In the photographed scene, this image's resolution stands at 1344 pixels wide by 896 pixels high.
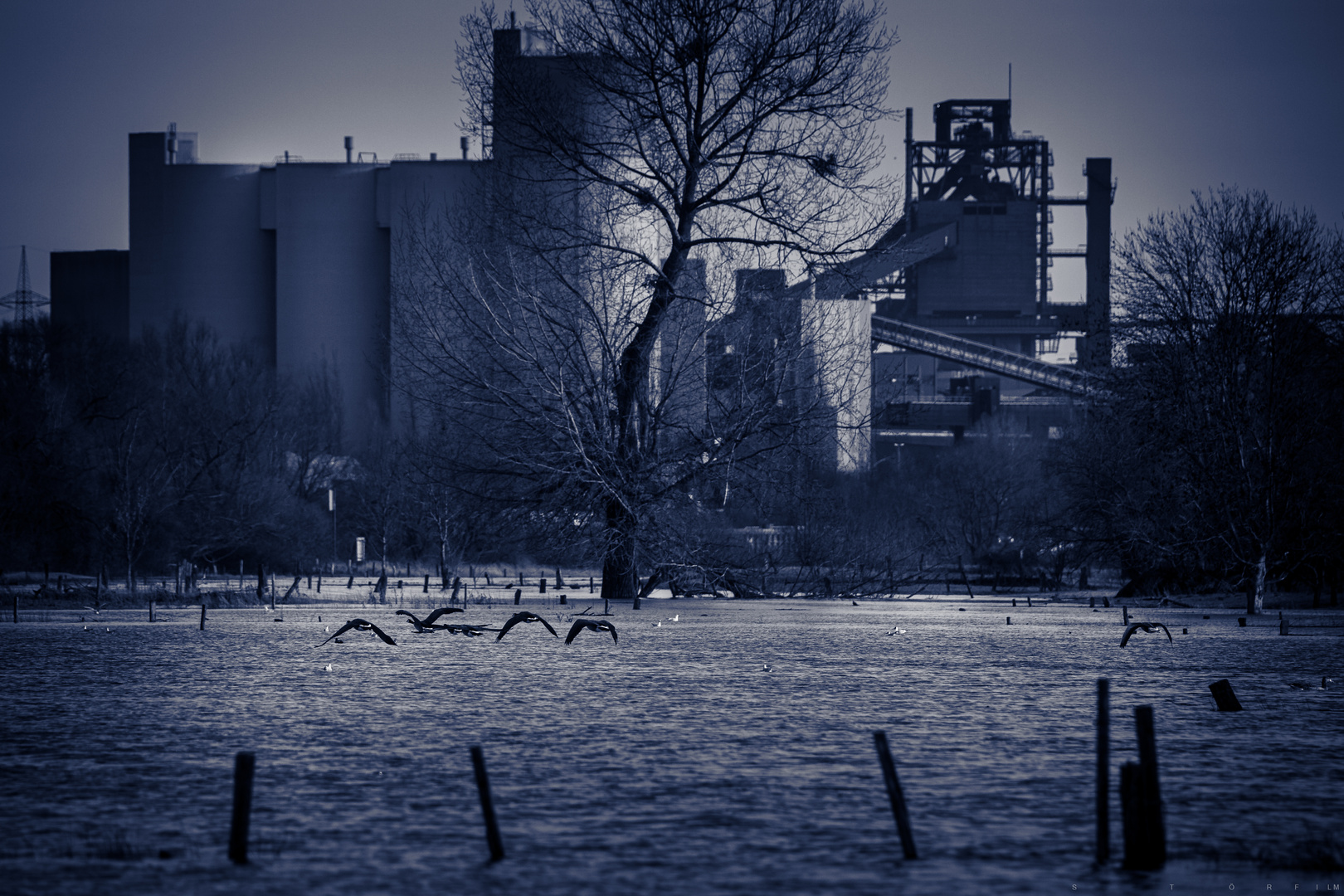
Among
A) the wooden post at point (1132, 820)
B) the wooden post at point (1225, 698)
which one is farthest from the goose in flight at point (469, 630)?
the wooden post at point (1132, 820)

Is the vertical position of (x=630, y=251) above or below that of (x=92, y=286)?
below

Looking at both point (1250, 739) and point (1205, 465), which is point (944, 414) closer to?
point (1205, 465)

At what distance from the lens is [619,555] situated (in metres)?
28.4

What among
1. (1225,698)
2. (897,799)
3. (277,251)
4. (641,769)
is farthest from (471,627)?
(277,251)

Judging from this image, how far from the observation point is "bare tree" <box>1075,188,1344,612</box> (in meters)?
30.9

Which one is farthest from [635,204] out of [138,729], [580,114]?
[138,729]

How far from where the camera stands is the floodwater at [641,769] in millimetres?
6602

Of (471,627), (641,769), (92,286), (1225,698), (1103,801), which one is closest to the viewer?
(1103,801)

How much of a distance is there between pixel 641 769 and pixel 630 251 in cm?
1833

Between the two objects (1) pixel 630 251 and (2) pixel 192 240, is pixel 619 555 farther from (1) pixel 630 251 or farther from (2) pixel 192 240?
(2) pixel 192 240

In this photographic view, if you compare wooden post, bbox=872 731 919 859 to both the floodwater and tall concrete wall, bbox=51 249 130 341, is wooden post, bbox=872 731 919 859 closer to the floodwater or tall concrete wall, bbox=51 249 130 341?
the floodwater

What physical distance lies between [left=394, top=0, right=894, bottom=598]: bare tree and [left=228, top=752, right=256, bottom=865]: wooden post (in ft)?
65.3

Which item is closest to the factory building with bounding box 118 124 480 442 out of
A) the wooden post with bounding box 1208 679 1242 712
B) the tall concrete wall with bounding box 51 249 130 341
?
the tall concrete wall with bounding box 51 249 130 341

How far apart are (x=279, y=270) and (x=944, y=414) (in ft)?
141
